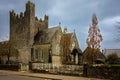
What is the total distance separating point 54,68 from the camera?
112 feet

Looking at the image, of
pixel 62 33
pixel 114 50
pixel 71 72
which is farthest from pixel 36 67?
pixel 114 50

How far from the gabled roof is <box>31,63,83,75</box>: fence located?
18379 millimetres

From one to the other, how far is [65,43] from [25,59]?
1176 cm

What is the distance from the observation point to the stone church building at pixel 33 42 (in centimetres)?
5472

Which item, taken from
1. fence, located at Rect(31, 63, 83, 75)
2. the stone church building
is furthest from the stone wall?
the stone church building

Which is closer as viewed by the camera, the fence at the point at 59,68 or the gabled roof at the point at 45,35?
the fence at the point at 59,68

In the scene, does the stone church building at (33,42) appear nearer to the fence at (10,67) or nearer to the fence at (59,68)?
the fence at (10,67)

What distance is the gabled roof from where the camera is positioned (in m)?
56.0

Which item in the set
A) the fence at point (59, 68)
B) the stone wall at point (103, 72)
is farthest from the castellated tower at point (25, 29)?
the stone wall at point (103, 72)

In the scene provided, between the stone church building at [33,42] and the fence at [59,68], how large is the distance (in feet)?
52.9

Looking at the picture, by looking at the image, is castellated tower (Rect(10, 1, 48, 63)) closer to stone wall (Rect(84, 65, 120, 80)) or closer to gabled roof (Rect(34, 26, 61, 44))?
gabled roof (Rect(34, 26, 61, 44))

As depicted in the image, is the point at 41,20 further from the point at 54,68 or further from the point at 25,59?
the point at 54,68

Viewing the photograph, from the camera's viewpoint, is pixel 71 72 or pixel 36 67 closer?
pixel 71 72

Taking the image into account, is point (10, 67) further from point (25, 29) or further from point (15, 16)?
point (15, 16)
